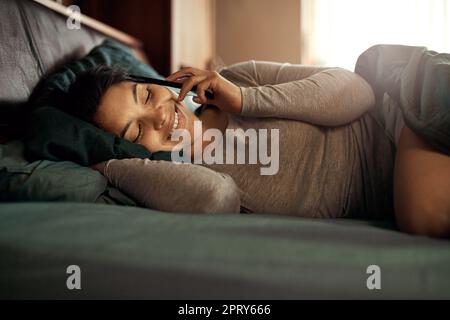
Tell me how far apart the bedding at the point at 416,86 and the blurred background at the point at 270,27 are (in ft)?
5.02

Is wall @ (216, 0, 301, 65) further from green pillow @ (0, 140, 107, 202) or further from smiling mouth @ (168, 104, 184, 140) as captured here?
green pillow @ (0, 140, 107, 202)

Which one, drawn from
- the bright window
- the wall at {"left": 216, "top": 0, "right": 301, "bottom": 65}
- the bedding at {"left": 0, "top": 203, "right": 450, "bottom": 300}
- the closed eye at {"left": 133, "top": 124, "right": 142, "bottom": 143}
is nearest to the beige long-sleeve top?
the closed eye at {"left": 133, "top": 124, "right": 142, "bottom": 143}

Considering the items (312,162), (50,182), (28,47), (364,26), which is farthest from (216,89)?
(364,26)

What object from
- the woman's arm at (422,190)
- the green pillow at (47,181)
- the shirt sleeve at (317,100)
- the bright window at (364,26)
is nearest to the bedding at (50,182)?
the green pillow at (47,181)

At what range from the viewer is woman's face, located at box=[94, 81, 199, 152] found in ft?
3.12

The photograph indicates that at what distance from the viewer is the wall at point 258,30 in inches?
121

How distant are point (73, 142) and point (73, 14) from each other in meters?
0.64

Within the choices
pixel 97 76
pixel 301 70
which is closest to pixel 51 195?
pixel 97 76

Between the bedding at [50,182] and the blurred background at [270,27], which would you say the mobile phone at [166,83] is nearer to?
the bedding at [50,182]

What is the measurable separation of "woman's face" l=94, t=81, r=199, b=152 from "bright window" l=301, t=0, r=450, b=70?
7.29 ft

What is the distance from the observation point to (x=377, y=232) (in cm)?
61

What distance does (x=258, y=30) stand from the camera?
3129 mm

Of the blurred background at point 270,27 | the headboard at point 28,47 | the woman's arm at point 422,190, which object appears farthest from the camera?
the blurred background at point 270,27

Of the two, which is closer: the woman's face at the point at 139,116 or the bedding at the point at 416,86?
the bedding at the point at 416,86
